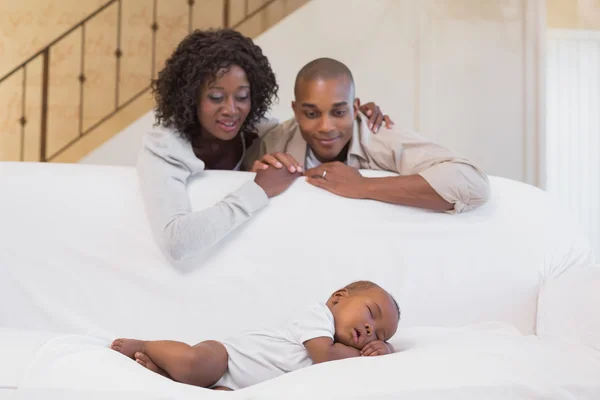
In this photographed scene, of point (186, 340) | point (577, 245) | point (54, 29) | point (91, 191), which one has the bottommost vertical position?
point (186, 340)

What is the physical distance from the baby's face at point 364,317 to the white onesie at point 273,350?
0.03m

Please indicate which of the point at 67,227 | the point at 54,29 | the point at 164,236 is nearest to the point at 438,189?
the point at 164,236

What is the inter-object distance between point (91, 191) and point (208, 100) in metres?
0.48

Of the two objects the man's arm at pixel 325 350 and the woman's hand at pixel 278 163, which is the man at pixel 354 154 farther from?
the man's arm at pixel 325 350

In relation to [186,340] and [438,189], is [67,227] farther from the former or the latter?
[438,189]

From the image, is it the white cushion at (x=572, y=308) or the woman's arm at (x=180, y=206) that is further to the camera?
the woman's arm at (x=180, y=206)

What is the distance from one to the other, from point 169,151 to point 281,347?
76 cm

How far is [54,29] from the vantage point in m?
5.82

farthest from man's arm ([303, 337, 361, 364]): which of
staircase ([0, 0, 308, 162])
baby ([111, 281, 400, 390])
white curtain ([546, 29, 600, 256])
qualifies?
staircase ([0, 0, 308, 162])

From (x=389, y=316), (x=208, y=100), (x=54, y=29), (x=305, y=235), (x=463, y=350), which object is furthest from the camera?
(x=54, y=29)

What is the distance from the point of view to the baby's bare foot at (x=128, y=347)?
1424mm

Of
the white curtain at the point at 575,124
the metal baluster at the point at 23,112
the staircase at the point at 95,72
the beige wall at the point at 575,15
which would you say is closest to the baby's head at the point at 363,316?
the white curtain at the point at 575,124

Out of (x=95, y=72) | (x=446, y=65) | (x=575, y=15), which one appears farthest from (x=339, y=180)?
(x=95, y=72)

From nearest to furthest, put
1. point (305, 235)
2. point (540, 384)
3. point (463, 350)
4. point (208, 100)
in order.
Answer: point (540, 384), point (463, 350), point (305, 235), point (208, 100)
